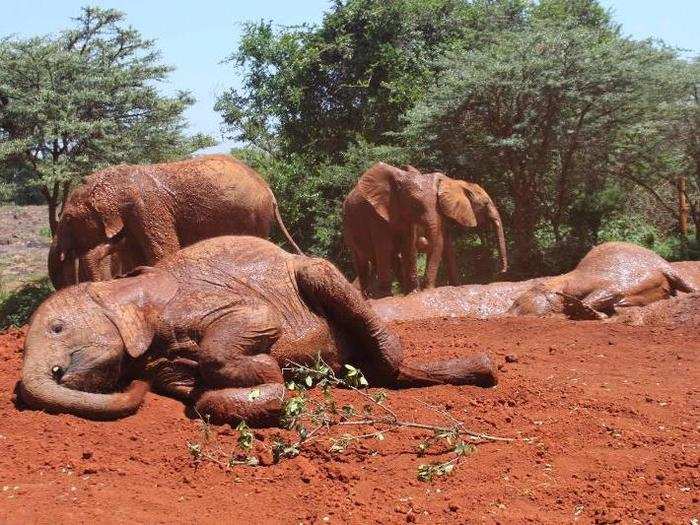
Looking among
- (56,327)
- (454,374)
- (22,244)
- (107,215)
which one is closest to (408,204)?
(107,215)

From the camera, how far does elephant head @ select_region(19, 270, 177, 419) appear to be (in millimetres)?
4398

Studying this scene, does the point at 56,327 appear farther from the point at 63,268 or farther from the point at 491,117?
the point at 491,117

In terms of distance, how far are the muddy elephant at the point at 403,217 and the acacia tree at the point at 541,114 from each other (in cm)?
332

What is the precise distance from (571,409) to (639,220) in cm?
1820

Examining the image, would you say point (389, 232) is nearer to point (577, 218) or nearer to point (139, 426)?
point (577, 218)

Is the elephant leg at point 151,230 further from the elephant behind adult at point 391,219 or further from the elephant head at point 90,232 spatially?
the elephant behind adult at point 391,219

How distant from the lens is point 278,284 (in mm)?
5262

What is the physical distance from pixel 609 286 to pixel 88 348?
682 cm

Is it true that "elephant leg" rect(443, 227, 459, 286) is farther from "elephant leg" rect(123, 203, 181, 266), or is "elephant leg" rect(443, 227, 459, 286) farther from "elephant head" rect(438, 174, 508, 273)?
"elephant leg" rect(123, 203, 181, 266)

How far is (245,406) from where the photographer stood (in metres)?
4.59

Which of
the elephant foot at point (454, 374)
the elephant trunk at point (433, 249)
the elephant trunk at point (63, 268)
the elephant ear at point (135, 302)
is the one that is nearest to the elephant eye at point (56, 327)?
the elephant ear at point (135, 302)

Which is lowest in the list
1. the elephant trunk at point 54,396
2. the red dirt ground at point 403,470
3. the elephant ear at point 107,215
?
the red dirt ground at point 403,470

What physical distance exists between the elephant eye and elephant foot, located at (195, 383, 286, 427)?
0.79m

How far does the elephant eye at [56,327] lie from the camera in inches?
180
